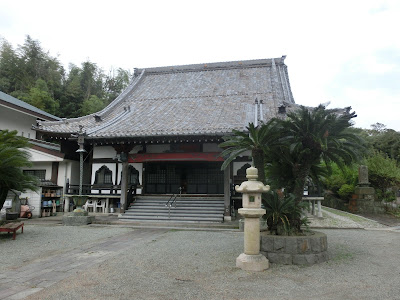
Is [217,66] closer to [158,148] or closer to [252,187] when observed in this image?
[158,148]

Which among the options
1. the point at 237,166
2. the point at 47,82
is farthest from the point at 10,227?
the point at 47,82

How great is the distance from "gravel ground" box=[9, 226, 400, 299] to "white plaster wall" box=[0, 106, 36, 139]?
693 inches

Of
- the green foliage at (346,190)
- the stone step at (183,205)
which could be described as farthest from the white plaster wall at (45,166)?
the green foliage at (346,190)

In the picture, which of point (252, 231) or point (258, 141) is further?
point (258, 141)

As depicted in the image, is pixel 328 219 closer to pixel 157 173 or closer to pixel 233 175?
pixel 233 175

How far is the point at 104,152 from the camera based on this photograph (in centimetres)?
1584

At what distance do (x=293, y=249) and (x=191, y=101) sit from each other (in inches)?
525

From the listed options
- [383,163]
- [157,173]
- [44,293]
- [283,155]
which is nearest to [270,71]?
[383,163]

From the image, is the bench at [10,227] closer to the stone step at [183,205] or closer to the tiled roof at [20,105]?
the stone step at [183,205]

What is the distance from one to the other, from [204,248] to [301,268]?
2729mm

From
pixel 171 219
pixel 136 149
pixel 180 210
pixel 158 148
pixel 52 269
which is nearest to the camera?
pixel 52 269

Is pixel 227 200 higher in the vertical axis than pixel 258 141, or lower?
lower

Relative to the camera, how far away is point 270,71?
20891 mm

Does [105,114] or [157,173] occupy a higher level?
[105,114]
